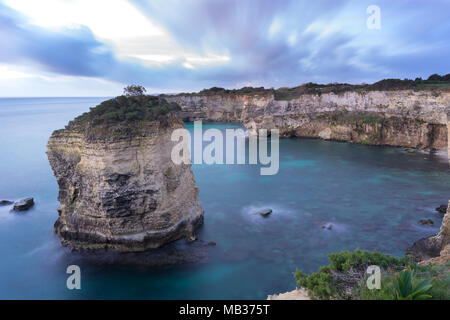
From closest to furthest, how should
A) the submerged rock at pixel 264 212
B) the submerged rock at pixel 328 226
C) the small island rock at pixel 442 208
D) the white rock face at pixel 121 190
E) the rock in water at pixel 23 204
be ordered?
the white rock face at pixel 121 190
the submerged rock at pixel 328 226
the small island rock at pixel 442 208
the submerged rock at pixel 264 212
the rock in water at pixel 23 204

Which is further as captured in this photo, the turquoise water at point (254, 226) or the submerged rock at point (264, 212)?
the submerged rock at point (264, 212)

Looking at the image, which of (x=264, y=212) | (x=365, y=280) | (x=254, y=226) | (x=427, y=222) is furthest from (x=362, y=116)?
(x=365, y=280)

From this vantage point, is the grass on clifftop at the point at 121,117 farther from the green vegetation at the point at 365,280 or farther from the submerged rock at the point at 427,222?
the submerged rock at the point at 427,222

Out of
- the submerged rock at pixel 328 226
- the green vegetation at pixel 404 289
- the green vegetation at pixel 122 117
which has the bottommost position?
the submerged rock at pixel 328 226

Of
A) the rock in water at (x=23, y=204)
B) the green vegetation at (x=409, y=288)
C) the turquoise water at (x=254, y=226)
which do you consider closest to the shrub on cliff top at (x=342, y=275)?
the green vegetation at (x=409, y=288)

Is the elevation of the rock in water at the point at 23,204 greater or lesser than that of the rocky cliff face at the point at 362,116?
lesser

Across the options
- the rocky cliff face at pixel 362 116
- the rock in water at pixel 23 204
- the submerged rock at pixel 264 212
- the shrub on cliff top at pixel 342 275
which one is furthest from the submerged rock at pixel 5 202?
the rocky cliff face at pixel 362 116

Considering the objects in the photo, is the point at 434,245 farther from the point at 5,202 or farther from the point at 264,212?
the point at 5,202

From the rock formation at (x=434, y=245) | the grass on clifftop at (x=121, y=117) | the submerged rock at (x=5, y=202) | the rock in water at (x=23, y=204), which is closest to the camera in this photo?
the rock formation at (x=434, y=245)
